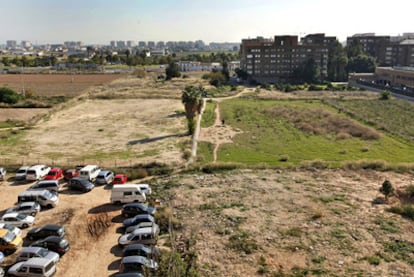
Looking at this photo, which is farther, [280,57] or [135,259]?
[280,57]

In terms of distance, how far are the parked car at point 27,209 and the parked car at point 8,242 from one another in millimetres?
3918

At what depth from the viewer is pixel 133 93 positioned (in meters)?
94.2

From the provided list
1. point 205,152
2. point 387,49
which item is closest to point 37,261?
point 205,152

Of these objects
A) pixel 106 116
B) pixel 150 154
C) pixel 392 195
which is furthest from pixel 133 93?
pixel 392 195

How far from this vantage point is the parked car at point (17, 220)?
26.7 m

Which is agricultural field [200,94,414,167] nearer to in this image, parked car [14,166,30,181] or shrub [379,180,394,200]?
shrub [379,180,394,200]

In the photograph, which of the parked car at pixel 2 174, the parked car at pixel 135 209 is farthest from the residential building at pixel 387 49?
the parked car at pixel 2 174

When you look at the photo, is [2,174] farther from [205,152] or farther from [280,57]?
[280,57]

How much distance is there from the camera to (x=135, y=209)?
28.1 m

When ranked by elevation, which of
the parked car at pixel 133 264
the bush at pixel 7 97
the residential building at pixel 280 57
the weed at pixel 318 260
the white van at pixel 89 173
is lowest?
the weed at pixel 318 260

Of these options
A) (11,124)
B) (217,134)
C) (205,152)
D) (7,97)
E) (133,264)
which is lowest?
(133,264)

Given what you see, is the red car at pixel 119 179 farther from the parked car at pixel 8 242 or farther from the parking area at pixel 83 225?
the parked car at pixel 8 242

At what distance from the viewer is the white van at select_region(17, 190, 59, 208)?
2997 cm

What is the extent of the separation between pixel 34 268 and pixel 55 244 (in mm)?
2636
